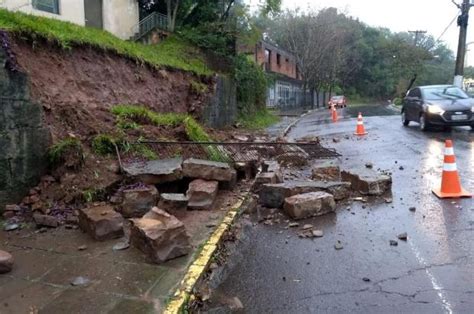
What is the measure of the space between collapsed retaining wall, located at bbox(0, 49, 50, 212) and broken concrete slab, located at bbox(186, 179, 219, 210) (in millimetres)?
2097

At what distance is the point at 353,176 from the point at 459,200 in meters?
1.63

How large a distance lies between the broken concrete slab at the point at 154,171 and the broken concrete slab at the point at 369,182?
2.90m

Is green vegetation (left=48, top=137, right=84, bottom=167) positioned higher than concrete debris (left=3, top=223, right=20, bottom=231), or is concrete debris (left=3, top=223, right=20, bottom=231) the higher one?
green vegetation (left=48, top=137, right=84, bottom=167)

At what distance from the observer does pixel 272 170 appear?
302 inches

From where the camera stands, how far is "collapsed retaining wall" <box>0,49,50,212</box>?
18.4ft

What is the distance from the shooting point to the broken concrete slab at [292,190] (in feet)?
21.1

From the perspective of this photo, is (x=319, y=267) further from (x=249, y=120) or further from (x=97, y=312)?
(x=249, y=120)

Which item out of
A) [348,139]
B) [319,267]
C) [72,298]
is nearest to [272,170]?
[319,267]

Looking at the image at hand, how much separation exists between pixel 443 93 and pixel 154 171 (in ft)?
43.5

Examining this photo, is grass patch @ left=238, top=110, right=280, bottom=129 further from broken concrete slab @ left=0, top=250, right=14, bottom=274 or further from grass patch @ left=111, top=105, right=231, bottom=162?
broken concrete slab @ left=0, top=250, right=14, bottom=274

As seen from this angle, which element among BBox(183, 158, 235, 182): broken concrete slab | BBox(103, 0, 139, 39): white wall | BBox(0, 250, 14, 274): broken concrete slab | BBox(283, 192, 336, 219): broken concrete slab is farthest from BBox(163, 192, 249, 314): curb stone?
BBox(103, 0, 139, 39): white wall

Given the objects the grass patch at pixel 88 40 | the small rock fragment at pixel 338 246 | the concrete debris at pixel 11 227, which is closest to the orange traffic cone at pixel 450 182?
the small rock fragment at pixel 338 246

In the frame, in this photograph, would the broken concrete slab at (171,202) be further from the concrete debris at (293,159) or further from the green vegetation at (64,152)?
the concrete debris at (293,159)

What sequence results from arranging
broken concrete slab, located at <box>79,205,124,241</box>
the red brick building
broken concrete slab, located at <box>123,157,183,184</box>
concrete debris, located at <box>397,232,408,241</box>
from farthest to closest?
the red brick building → broken concrete slab, located at <box>123,157,183,184</box> → concrete debris, located at <box>397,232,408,241</box> → broken concrete slab, located at <box>79,205,124,241</box>
